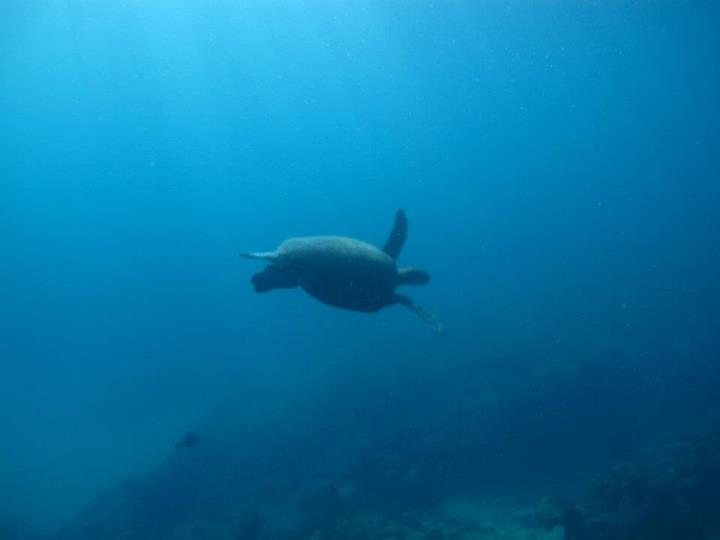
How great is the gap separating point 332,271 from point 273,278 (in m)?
0.73

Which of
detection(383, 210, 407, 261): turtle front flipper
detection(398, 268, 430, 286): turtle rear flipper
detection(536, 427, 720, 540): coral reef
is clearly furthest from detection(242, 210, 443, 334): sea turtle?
detection(536, 427, 720, 540): coral reef

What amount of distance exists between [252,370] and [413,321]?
38.0 feet

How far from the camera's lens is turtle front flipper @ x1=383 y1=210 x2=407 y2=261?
763cm

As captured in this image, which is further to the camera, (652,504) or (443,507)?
(443,507)

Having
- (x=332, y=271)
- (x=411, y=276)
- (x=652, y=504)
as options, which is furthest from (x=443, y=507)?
(x=332, y=271)

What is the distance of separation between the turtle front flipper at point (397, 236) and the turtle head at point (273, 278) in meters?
2.22

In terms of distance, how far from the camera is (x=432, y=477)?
44.1 feet

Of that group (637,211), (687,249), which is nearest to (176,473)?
(687,249)

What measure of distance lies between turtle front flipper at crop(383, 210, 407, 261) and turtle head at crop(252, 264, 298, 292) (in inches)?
87.3

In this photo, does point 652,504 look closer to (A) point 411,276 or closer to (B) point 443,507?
(B) point 443,507

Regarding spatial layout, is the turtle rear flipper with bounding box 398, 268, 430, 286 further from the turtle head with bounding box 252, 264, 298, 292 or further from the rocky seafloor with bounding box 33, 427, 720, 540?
the rocky seafloor with bounding box 33, 427, 720, 540

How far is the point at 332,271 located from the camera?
18.9 feet

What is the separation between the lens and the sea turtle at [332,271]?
5738 millimetres

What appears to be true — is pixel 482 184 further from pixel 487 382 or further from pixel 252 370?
pixel 487 382
